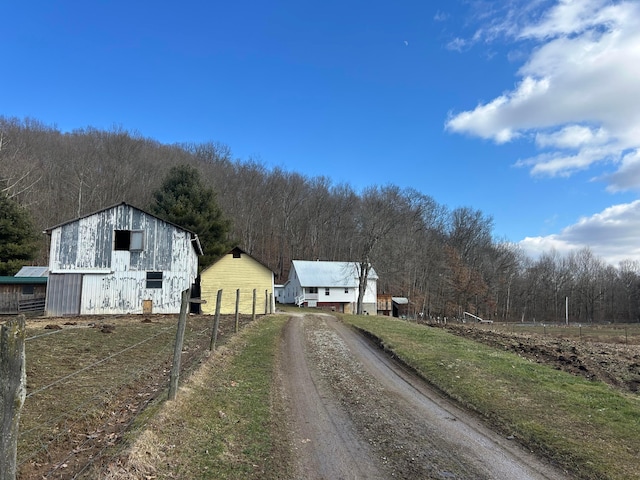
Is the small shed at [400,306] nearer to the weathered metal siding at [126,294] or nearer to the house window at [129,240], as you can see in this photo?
the weathered metal siding at [126,294]

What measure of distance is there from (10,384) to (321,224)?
6353cm

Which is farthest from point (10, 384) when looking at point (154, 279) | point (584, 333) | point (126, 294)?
point (584, 333)

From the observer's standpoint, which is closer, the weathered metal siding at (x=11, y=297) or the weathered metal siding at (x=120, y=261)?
the weathered metal siding at (x=120, y=261)

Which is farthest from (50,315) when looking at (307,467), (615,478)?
(615,478)

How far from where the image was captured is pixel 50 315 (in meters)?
25.2

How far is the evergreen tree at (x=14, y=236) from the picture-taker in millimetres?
32594

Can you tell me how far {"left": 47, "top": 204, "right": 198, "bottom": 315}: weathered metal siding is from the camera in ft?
84.8

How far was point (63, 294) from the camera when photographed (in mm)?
25547

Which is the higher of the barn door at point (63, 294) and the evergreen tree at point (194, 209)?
the evergreen tree at point (194, 209)

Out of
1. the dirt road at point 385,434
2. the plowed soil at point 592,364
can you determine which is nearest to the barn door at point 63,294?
the dirt road at point 385,434

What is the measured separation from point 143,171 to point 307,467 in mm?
50991

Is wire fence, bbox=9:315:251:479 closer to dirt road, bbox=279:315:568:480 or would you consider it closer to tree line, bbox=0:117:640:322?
dirt road, bbox=279:315:568:480

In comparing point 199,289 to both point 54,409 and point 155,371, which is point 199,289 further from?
point 54,409

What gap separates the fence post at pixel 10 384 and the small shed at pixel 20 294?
30.5m
